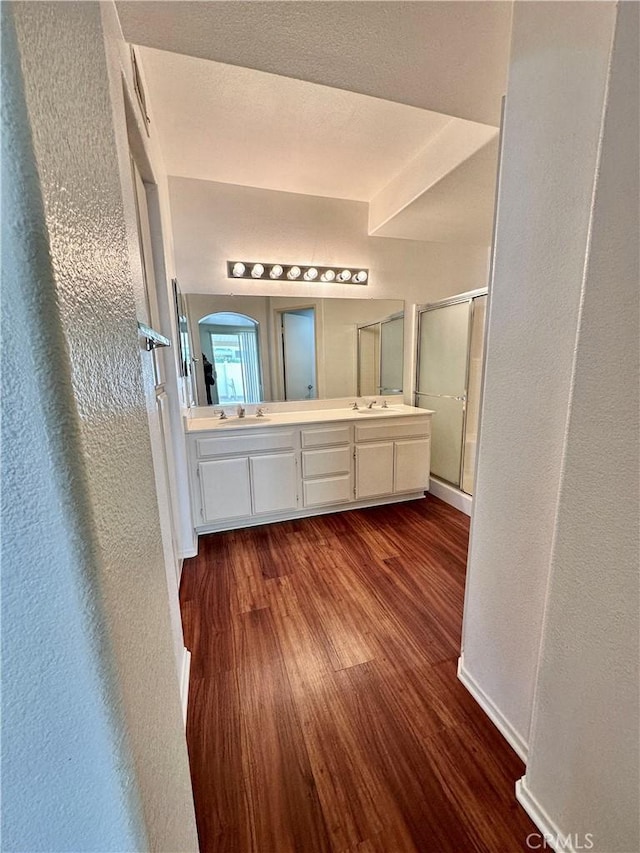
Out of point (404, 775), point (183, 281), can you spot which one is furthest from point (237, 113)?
point (404, 775)

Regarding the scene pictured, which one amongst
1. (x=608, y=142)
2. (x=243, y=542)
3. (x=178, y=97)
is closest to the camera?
(x=608, y=142)

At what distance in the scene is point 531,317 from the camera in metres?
0.96

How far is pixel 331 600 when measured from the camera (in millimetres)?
1795

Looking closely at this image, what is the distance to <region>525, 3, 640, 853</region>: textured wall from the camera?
2.15 feet

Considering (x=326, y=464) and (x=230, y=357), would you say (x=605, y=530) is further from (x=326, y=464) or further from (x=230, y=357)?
(x=230, y=357)

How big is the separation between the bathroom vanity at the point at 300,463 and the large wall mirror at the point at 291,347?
0.75 feet

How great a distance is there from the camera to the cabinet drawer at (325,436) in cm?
255

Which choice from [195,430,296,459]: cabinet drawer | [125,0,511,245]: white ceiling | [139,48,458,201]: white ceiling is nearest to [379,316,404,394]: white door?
[125,0,511,245]: white ceiling

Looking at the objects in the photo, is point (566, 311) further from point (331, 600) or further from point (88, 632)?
point (331, 600)

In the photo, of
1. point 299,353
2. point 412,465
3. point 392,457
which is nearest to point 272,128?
point 299,353

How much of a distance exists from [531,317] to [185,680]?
1770 millimetres

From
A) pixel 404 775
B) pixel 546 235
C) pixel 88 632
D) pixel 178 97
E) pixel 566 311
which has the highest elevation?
pixel 178 97

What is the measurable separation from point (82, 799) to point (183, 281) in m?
Answer: 2.74

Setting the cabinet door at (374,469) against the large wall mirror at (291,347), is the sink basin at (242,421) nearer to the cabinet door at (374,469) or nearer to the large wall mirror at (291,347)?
the large wall mirror at (291,347)
